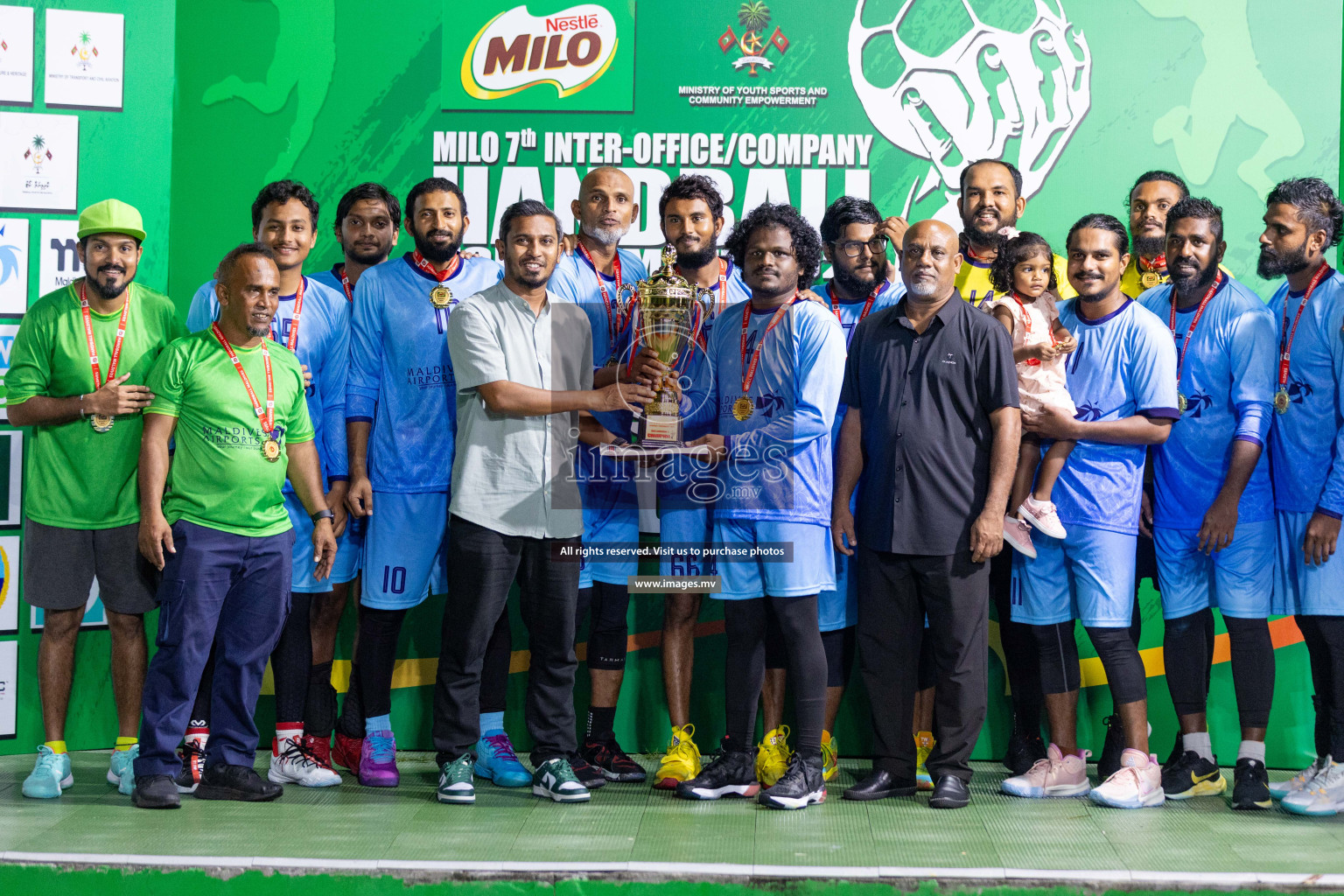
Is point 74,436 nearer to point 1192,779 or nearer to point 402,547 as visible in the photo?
point 402,547

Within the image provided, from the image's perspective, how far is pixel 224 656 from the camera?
3.94m

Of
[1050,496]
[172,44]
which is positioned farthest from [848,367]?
[172,44]

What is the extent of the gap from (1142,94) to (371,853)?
13.7 feet

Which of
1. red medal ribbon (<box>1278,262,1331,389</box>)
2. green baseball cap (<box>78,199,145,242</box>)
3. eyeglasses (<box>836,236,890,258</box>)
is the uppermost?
eyeglasses (<box>836,236,890,258</box>)

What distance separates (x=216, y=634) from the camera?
405cm

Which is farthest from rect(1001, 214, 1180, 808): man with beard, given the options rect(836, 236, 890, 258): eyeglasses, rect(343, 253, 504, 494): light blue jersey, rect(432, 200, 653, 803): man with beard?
rect(343, 253, 504, 494): light blue jersey

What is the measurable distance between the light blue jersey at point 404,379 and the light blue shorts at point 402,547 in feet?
0.19

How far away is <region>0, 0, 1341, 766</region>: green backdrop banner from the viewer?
4871mm

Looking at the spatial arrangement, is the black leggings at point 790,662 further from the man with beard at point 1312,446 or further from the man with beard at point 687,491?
the man with beard at point 1312,446

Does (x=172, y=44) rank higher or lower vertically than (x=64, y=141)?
higher

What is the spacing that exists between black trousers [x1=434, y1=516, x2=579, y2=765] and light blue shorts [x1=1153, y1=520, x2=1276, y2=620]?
2.18m

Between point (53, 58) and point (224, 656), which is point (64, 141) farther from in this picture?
point (224, 656)

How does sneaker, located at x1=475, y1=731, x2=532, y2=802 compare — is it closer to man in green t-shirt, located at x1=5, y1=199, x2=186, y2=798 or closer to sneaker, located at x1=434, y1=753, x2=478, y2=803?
sneaker, located at x1=434, y1=753, x2=478, y2=803

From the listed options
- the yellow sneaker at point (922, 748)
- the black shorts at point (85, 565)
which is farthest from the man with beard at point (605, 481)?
the black shorts at point (85, 565)
